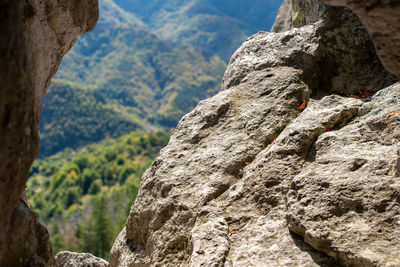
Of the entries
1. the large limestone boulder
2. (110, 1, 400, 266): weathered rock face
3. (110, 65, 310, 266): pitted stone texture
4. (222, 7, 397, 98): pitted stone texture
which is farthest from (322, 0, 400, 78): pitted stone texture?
(222, 7, 397, 98): pitted stone texture

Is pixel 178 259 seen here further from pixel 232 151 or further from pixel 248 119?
pixel 248 119

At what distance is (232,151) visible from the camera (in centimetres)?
1234

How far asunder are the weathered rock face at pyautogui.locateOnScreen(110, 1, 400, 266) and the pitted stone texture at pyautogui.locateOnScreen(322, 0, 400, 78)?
296 centimetres

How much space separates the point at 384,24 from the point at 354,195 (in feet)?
13.4

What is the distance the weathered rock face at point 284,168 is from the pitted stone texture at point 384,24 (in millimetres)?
2959

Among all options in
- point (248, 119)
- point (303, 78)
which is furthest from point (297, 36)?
point (248, 119)

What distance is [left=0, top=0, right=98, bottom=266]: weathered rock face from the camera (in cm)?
573

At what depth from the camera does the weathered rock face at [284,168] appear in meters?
8.27

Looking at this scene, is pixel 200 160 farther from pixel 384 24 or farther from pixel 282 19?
pixel 282 19

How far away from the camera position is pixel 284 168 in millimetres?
10344

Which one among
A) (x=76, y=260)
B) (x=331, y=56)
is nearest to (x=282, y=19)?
(x=331, y=56)

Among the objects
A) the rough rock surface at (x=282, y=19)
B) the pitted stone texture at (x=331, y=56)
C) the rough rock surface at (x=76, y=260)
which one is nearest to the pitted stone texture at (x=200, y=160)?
the pitted stone texture at (x=331, y=56)

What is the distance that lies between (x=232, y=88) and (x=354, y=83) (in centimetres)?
514

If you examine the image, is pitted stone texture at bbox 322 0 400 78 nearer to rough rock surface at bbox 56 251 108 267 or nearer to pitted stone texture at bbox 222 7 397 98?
pitted stone texture at bbox 222 7 397 98
